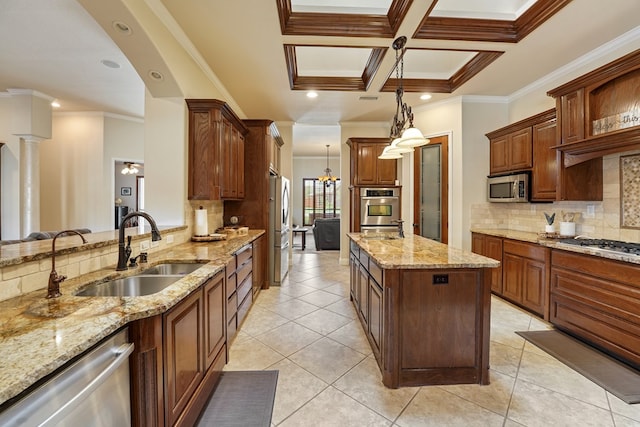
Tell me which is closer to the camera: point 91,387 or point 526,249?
point 91,387

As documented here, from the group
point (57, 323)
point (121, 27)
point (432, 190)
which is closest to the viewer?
point (57, 323)

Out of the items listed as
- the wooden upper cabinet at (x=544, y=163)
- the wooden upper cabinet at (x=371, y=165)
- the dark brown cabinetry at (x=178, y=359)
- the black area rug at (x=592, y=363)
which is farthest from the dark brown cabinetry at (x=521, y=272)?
the dark brown cabinetry at (x=178, y=359)

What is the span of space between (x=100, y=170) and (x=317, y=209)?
287 inches

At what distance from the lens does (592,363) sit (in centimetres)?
221

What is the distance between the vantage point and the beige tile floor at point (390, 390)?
5.49 ft

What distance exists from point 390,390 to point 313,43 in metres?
3.25

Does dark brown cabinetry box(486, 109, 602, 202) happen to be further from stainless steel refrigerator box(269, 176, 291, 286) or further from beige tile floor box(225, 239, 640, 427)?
stainless steel refrigerator box(269, 176, 291, 286)

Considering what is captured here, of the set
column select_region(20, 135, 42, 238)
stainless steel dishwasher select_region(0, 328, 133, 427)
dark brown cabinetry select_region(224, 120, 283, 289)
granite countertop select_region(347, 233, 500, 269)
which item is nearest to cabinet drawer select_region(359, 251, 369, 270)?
granite countertop select_region(347, 233, 500, 269)

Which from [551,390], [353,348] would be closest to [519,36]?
[551,390]

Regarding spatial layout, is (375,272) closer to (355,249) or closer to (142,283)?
(355,249)

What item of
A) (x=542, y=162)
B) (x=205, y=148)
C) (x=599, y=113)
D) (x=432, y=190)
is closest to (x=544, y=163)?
(x=542, y=162)

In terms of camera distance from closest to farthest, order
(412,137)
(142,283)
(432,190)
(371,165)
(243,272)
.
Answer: (142,283) < (412,137) < (243,272) < (432,190) < (371,165)

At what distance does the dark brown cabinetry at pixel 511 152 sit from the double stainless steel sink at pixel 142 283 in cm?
404

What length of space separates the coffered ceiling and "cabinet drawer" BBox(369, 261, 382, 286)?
222 cm
